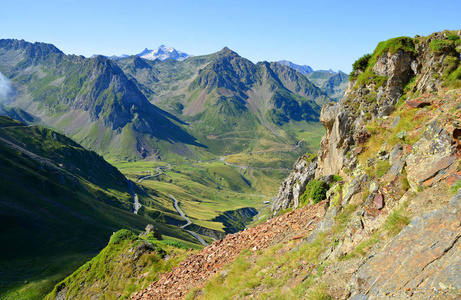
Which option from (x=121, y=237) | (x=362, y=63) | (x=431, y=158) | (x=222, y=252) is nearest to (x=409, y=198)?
(x=431, y=158)

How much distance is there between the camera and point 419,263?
417 inches

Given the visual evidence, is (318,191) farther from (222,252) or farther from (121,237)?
(121,237)

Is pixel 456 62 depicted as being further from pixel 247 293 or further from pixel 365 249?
pixel 247 293

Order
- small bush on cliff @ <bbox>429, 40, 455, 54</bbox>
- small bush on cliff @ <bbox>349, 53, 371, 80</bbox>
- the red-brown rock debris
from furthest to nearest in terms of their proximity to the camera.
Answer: small bush on cliff @ <bbox>349, 53, 371, 80</bbox> < small bush on cliff @ <bbox>429, 40, 455, 54</bbox> < the red-brown rock debris

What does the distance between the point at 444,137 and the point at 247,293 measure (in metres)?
15.2

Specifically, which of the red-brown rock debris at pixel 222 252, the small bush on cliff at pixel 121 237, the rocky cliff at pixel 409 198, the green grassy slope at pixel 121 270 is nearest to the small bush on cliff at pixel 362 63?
the rocky cliff at pixel 409 198

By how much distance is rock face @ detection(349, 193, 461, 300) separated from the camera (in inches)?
381

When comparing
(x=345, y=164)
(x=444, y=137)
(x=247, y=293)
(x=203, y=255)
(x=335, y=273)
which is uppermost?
(x=444, y=137)

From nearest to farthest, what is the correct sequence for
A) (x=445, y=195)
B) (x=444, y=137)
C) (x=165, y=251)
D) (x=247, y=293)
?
(x=445, y=195), (x=444, y=137), (x=247, y=293), (x=165, y=251)

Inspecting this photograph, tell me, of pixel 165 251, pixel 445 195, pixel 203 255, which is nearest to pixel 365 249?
pixel 445 195

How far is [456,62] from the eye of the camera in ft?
84.6

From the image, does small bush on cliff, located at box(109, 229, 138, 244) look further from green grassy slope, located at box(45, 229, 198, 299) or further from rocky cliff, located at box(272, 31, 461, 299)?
rocky cliff, located at box(272, 31, 461, 299)

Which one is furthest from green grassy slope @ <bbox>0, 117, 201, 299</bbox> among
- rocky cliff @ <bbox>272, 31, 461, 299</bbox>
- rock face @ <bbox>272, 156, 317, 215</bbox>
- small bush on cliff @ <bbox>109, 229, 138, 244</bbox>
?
rocky cliff @ <bbox>272, 31, 461, 299</bbox>

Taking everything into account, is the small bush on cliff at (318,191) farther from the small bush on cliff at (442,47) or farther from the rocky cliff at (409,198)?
the small bush on cliff at (442,47)
